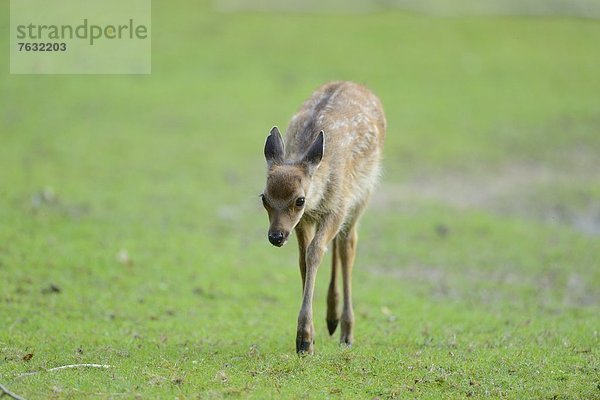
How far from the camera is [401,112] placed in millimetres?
25766

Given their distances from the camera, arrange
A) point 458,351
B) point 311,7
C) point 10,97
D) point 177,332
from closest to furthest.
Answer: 1. point 458,351
2. point 177,332
3. point 10,97
4. point 311,7

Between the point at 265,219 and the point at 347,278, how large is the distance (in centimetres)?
772

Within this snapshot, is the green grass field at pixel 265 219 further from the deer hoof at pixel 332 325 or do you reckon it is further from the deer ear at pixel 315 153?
the deer ear at pixel 315 153

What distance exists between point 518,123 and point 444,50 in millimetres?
7306

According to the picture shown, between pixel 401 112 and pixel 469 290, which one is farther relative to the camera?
pixel 401 112

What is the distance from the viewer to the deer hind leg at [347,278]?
953 centimetres

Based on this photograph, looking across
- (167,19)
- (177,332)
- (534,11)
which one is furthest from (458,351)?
(534,11)

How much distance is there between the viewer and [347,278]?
9.79 metres

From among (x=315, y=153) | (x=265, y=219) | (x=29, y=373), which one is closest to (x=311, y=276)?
(x=315, y=153)

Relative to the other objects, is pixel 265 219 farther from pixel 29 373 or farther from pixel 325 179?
pixel 29 373

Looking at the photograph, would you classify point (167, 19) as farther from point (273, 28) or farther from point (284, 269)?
point (284, 269)
